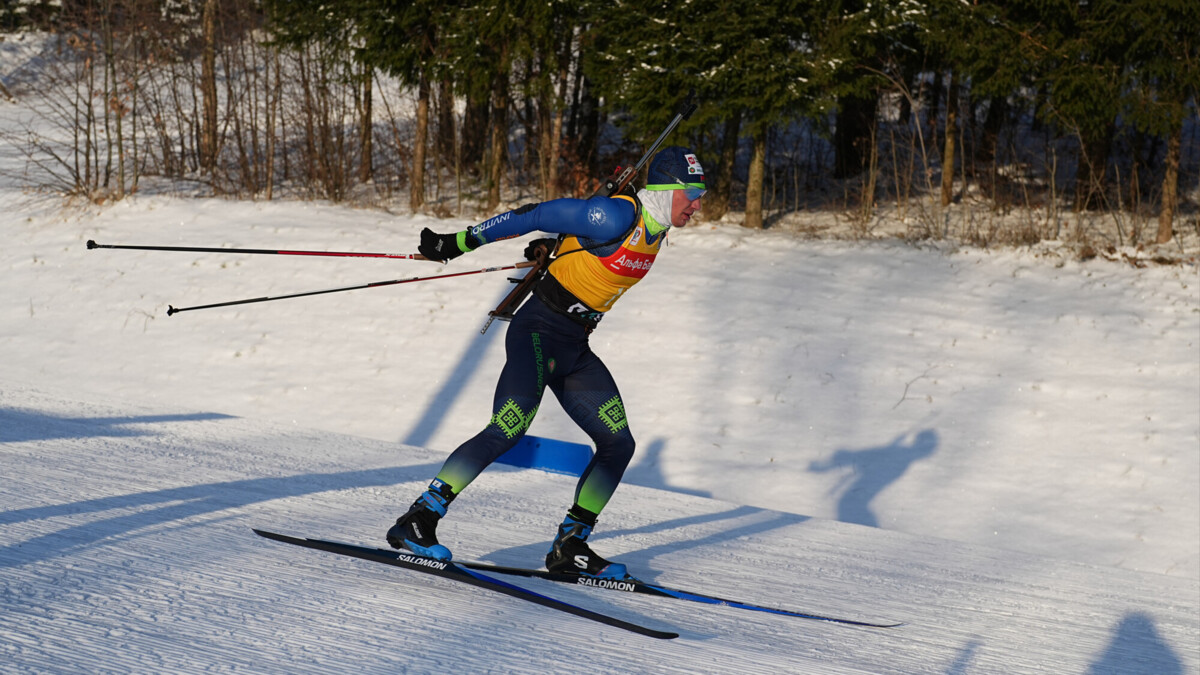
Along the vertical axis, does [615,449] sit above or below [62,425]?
above

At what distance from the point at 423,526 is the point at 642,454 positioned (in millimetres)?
5325

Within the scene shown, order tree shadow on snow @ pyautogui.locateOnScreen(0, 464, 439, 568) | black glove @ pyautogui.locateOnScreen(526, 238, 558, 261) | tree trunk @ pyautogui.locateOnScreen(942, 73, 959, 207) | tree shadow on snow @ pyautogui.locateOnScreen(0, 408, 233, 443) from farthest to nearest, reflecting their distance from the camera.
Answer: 1. tree trunk @ pyautogui.locateOnScreen(942, 73, 959, 207)
2. tree shadow on snow @ pyautogui.locateOnScreen(0, 408, 233, 443)
3. black glove @ pyautogui.locateOnScreen(526, 238, 558, 261)
4. tree shadow on snow @ pyautogui.locateOnScreen(0, 464, 439, 568)

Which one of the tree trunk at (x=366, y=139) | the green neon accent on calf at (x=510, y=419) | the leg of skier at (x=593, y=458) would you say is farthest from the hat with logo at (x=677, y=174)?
the tree trunk at (x=366, y=139)

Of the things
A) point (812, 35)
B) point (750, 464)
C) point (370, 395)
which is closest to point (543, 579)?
point (750, 464)

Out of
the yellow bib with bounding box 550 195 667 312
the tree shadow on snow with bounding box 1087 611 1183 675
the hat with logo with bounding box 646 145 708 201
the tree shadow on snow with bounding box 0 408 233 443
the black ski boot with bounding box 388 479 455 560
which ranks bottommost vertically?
the tree shadow on snow with bounding box 1087 611 1183 675

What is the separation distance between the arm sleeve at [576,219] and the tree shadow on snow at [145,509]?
6.69 ft

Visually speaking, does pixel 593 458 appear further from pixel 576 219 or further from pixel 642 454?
Result: pixel 642 454

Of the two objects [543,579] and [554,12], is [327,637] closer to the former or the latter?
[543,579]

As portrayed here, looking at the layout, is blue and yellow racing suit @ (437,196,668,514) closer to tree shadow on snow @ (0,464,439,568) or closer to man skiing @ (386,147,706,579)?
man skiing @ (386,147,706,579)

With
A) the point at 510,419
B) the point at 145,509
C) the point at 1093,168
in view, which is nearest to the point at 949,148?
the point at 1093,168

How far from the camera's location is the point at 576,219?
405 centimetres

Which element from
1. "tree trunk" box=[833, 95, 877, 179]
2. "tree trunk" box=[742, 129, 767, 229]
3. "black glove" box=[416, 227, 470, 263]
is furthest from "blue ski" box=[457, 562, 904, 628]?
"tree trunk" box=[833, 95, 877, 179]

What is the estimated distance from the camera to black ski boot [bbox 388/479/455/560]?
398 cm

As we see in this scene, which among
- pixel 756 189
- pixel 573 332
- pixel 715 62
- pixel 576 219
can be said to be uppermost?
pixel 715 62
